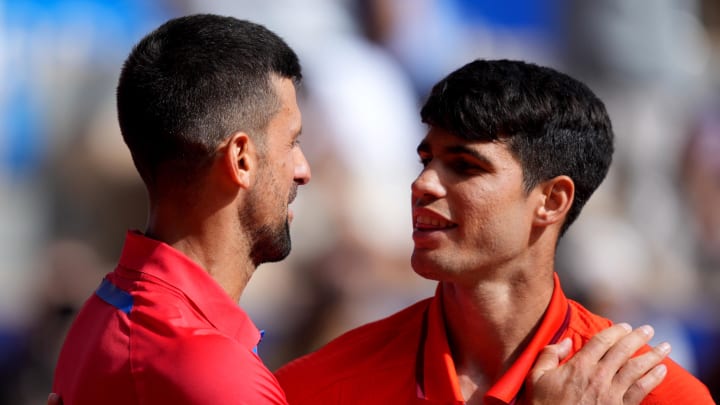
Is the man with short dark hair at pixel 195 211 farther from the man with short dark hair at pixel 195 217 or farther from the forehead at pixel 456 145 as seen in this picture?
the forehead at pixel 456 145

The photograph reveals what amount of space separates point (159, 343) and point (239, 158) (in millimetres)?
498

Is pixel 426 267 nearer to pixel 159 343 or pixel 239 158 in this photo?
pixel 239 158

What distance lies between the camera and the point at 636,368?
264 cm

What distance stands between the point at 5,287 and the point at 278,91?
252 centimetres

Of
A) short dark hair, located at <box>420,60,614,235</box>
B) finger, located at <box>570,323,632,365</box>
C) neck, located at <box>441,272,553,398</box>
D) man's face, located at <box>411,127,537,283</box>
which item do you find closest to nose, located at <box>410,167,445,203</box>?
man's face, located at <box>411,127,537,283</box>

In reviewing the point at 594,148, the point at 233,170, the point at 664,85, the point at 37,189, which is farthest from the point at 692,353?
the point at 233,170

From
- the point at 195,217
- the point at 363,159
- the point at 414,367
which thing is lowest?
the point at 414,367

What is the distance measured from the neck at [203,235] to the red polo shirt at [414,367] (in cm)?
64

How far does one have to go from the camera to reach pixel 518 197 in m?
2.97

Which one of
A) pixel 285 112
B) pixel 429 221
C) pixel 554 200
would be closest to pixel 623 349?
pixel 554 200

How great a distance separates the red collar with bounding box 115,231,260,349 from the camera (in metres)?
2.17

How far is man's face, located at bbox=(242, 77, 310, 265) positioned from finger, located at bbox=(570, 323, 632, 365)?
83 centimetres

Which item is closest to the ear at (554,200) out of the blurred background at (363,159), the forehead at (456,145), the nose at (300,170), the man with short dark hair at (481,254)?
the man with short dark hair at (481,254)

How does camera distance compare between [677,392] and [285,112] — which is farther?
[677,392]
